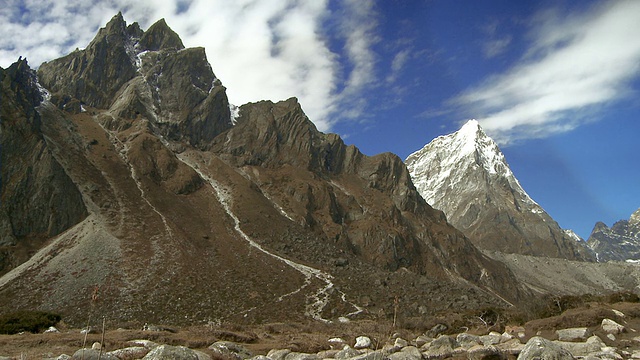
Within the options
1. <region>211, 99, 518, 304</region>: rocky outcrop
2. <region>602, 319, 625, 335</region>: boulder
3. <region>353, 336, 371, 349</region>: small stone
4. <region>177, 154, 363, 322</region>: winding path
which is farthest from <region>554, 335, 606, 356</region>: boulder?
<region>211, 99, 518, 304</region>: rocky outcrop

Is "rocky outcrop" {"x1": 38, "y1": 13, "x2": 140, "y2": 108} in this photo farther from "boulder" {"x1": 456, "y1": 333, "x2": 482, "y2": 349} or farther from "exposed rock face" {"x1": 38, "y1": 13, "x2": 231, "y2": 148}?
"boulder" {"x1": 456, "y1": 333, "x2": 482, "y2": 349}

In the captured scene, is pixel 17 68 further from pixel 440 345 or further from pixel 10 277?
pixel 440 345

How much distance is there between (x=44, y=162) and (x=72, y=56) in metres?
81.0

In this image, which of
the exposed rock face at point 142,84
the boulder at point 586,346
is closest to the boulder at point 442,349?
the boulder at point 586,346

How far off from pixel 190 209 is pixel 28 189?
Result: 113 feet

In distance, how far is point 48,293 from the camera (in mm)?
72188

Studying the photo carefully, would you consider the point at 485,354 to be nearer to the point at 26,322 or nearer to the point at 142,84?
the point at 26,322

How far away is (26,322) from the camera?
39.6 meters

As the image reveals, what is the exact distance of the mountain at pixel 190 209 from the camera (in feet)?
260

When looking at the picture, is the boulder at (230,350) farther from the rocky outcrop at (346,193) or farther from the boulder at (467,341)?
the rocky outcrop at (346,193)

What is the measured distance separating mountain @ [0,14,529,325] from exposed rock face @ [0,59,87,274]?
0.90 ft

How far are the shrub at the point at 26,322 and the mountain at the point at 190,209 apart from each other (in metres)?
15.1

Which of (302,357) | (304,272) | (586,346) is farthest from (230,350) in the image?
(304,272)

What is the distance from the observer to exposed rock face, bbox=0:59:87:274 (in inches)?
3565
